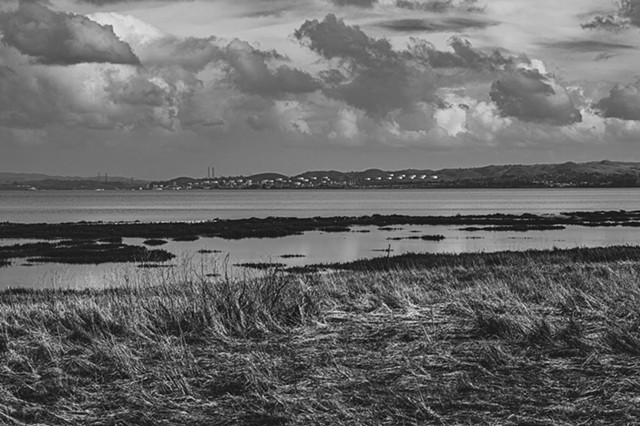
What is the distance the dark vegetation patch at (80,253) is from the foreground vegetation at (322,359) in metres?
30.6

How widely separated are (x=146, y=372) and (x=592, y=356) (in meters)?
5.21

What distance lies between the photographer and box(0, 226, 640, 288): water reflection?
36812mm

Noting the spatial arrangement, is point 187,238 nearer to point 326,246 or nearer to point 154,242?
point 154,242

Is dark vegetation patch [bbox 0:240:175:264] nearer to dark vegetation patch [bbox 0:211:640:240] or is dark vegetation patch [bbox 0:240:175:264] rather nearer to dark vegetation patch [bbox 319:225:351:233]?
dark vegetation patch [bbox 0:211:640:240]

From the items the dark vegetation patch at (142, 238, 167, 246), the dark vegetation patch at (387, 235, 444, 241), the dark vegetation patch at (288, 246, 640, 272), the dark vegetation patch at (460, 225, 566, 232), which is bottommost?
the dark vegetation patch at (142, 238, 167, 246)

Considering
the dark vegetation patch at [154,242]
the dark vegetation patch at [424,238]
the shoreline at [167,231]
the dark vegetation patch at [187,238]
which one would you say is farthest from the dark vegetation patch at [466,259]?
the dark vegetation patch at [187,238]

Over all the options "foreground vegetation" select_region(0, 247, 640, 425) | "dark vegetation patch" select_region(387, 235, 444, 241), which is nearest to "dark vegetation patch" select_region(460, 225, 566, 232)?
"dark vegetation patch" select_region(387, 235, 444, 241)

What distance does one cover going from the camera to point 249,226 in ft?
236

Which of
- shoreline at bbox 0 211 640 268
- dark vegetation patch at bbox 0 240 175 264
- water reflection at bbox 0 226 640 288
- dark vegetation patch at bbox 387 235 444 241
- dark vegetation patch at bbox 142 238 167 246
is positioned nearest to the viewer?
water reflection at bbox 0 226 640 288

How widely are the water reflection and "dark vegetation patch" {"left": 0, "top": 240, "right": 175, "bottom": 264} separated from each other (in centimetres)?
159

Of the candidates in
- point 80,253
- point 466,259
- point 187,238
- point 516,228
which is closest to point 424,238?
point 516,228

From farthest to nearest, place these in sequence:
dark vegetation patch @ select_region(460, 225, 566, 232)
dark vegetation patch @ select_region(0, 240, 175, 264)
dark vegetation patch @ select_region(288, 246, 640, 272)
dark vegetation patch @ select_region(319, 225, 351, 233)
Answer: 1. dark vegetation patch @ select_region(319, 225, 351, 233)
2. dark vegetation patch @ select_region(460, 225, 566, 232)
3. dark vegetation patch @ select_region(0, 240, 175, 264)
4. dark vegetation patch @ select_region(288, 246, 640, 272)

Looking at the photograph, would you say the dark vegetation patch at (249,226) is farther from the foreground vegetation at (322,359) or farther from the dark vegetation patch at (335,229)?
the foreground vegetation at (322,359)

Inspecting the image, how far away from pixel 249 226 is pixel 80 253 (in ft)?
88.5
